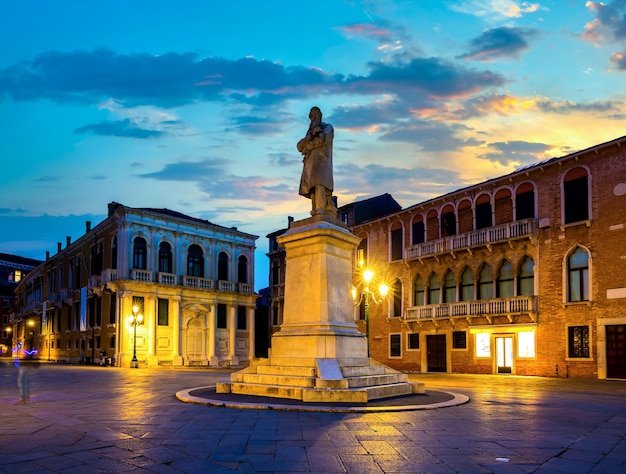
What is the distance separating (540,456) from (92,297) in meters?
46.2

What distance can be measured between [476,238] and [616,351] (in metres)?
9.13

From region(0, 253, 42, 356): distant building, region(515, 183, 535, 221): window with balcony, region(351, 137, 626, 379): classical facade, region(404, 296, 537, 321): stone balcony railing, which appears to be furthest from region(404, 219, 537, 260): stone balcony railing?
region(0, 253, 42, 356): distant building

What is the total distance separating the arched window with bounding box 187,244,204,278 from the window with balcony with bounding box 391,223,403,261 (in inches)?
714

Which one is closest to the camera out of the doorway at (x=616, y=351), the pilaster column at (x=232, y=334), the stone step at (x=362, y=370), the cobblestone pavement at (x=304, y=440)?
the cobblestone pavement at (x=304, y=440)

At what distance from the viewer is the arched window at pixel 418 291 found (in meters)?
36.6

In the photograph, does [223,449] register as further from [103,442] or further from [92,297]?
[92,297]

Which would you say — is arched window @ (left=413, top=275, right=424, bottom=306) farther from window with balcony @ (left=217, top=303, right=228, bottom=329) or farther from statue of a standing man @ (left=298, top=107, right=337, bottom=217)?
statue of a standing man @ (left=298, top=107, right=337, bottom=217)

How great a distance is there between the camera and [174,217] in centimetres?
4712

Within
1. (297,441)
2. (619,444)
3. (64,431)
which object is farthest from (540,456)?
(64,431)

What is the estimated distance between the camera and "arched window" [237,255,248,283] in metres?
53.3

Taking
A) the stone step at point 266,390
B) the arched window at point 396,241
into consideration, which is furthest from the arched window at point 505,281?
the stone step at point 266,390

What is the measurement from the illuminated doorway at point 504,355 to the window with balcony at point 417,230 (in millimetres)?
8250

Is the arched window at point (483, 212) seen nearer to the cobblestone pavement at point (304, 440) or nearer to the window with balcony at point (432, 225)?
the window with balcony at point (432, 225)

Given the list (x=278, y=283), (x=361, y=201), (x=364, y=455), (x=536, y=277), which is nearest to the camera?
(x=364, y=455)
